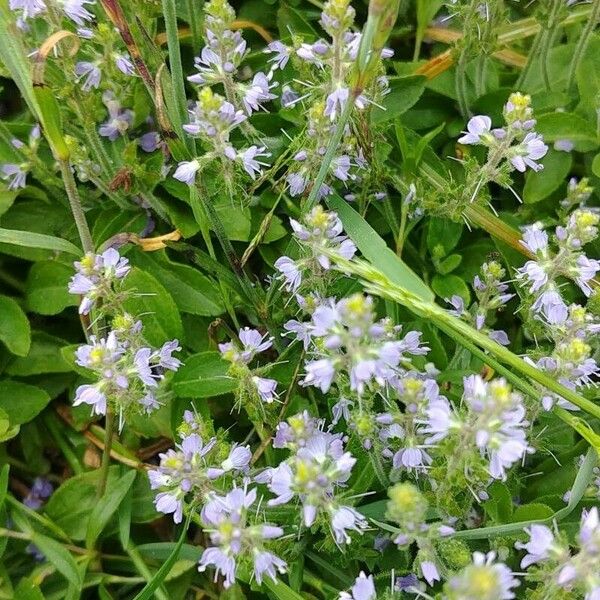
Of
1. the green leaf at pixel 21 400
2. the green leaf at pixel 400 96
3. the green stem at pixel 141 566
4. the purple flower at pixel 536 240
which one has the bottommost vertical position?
the green stem at pixel 141 566

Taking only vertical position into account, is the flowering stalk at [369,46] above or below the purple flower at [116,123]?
above

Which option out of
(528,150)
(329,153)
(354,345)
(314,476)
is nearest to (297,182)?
(329,153)

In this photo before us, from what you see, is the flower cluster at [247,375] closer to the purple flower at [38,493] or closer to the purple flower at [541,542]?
the purple flower at [541,542]

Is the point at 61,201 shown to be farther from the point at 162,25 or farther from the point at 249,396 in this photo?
the point at 249,396

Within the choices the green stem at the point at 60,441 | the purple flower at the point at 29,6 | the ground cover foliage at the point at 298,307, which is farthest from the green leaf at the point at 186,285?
the purple flower at the point at 29,6

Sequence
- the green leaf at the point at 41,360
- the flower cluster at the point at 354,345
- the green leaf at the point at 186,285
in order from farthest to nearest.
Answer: the green leaf at the point at 41,360
the green leaf at the point at 186,285
the flower cluster at the point at 354,345
